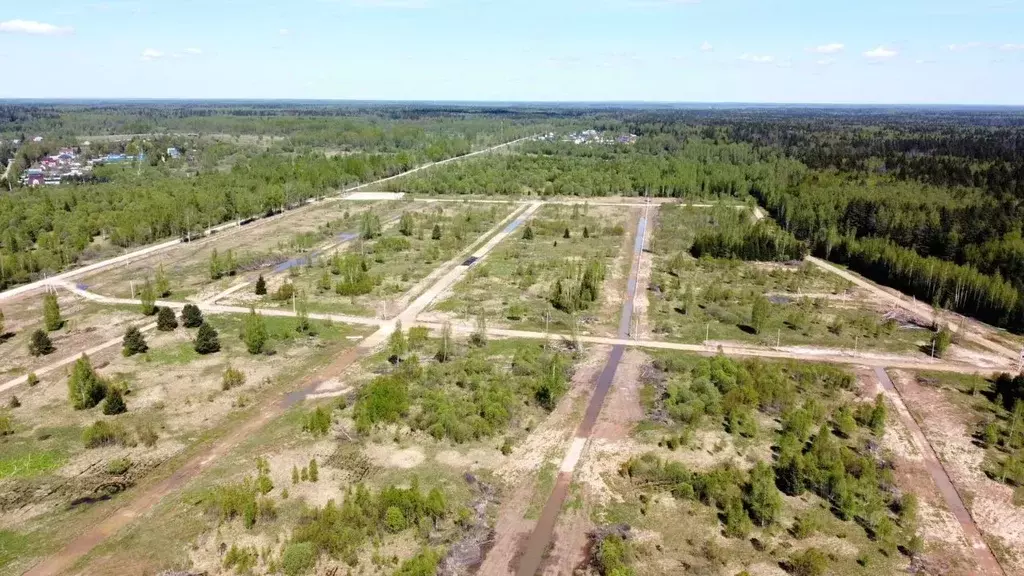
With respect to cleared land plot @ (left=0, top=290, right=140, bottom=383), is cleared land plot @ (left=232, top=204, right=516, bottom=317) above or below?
above

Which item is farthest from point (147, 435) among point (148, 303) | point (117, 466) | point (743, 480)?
point (743, 480)

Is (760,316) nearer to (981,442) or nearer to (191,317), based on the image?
(981,442)

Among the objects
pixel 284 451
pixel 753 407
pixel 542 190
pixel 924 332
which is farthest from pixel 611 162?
pixel 284 451

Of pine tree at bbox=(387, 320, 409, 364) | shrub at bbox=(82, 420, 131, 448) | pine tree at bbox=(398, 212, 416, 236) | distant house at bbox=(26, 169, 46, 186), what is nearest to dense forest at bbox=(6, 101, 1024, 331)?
distant house at bbox=(26, 169, 46, 186)

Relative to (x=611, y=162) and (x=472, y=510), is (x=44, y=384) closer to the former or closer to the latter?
(x=472, y=510)

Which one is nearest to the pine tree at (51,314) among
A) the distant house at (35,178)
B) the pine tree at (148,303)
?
the pine tree at (148,303)

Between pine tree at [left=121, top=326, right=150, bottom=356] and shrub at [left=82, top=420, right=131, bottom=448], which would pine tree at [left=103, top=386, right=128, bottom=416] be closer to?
shrub at [left=82, top=420, right=131, bottom=448]

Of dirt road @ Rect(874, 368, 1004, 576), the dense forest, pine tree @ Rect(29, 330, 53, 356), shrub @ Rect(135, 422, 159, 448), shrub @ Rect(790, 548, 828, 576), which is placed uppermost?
the dense forest
